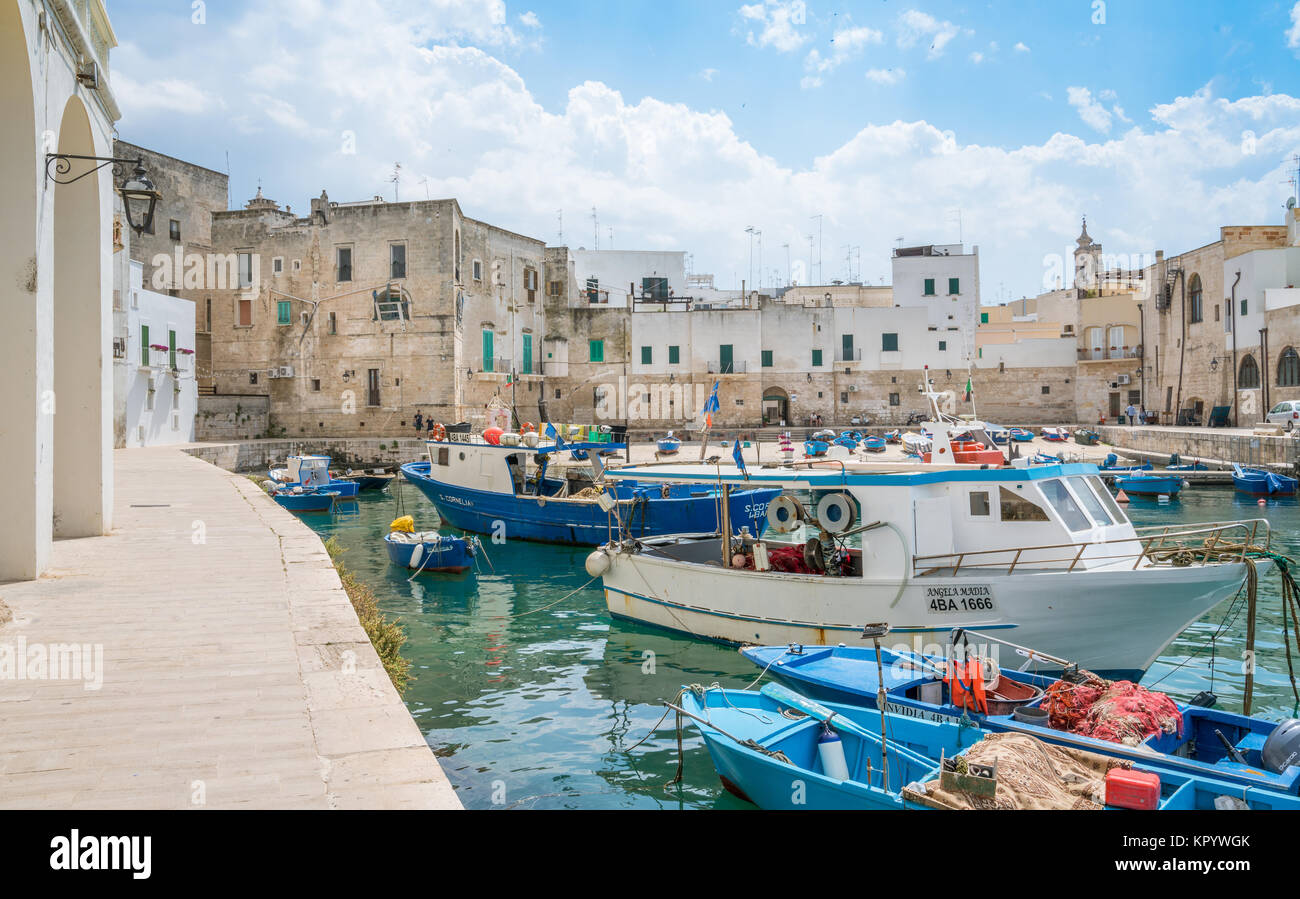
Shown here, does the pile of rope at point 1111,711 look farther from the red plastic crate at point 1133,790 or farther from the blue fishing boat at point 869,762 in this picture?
the red plastic crate at point 1133,790

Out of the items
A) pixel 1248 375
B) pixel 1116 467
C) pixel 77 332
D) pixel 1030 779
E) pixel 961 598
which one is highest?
pixel 1248 375

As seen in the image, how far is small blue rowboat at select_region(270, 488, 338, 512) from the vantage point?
84.5 ft

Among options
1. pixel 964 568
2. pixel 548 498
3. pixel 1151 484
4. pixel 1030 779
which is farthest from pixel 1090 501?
pixel 1151 484

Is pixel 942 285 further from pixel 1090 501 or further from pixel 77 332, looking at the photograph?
pixel 77 332

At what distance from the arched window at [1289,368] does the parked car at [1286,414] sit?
123cm

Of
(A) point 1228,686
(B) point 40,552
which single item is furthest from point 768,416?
(B) point 40,552

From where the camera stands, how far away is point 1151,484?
90.2 ft

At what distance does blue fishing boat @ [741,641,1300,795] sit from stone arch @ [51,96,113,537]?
7.91 m

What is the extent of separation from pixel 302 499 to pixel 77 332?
1639cm

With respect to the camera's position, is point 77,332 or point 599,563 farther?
point 599,563

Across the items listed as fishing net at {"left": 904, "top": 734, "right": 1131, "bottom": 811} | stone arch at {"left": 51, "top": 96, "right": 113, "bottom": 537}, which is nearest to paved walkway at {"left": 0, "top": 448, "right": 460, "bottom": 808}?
stone arch at {"left": 51, "top": 96, "right": 113, "bottom": 537}
